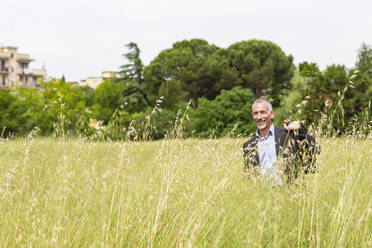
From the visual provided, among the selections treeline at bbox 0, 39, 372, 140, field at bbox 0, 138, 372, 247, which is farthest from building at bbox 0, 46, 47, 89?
field at bbox 0, 138, 372, 247

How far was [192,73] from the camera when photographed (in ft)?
113

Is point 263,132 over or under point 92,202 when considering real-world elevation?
over

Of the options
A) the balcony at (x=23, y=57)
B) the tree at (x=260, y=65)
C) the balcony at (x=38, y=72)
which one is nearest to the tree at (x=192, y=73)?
the tree at (x=260, y=65)

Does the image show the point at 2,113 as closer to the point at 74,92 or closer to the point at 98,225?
the point at 74,92

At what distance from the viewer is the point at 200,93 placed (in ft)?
119

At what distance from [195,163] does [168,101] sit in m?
25.9

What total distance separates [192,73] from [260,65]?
8810mm

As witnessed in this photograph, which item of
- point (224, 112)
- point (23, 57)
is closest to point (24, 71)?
point (23, 57)

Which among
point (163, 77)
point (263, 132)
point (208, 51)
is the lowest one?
point (263, 132)

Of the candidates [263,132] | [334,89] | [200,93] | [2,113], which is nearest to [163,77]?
[200,93]

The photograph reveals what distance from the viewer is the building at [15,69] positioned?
201ft

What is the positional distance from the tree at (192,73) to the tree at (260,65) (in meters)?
1.72

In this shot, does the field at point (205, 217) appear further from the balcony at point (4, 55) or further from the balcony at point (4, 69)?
the balcony at point (4, 55)

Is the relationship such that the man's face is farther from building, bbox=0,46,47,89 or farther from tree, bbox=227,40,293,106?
building, bbox=0,46,47,89
